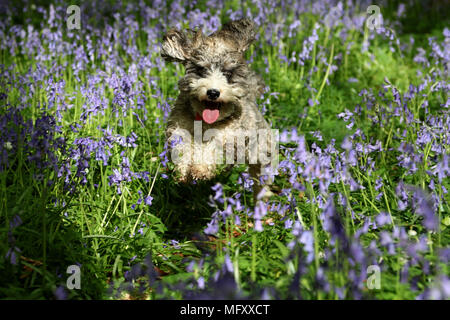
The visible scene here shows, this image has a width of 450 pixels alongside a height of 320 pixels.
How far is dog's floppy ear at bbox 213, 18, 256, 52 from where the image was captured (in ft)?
14.2

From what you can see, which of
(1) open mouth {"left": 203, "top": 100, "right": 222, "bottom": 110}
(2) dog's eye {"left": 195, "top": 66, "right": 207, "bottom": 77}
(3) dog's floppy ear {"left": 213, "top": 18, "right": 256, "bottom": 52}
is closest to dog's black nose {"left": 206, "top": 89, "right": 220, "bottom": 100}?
(1) open mouth {"left": 203, "top": 100, "right": 222, "bottom": 110}

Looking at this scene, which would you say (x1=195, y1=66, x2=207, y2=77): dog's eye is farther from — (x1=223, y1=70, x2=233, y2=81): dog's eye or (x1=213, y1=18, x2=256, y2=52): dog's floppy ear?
(x1=213, y1=18, x2=256, y2=52): dog's floppy ear

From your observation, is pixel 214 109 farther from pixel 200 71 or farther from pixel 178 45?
pixel 178 45

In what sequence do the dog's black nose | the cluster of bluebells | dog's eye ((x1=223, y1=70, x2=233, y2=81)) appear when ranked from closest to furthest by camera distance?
the cluster of bluebells < the dog's black nose < dog's eye ((x1=223, y1=70, x2=233, y2=81))

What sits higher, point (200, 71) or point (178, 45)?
point (178, 45)

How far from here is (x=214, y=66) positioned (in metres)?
3.94

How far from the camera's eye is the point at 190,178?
382 centimetres

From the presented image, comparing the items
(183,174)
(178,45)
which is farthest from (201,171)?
(178,45)

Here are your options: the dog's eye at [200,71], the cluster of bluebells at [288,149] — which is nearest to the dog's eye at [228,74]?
the dog's eye at [200,71]

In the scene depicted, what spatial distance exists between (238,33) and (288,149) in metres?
1.39

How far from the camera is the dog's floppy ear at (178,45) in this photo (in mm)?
4180

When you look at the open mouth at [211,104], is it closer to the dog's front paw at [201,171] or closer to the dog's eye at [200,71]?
the dog's eye at [200,71]

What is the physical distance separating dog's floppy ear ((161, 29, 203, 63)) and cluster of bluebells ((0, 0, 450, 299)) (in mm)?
418
